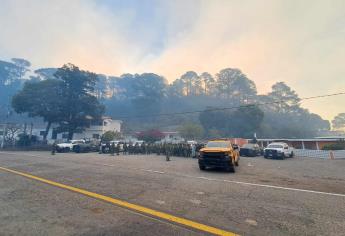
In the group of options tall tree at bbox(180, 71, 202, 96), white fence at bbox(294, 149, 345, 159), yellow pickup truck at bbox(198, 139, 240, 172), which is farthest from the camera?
tall tree at bbox(180, 71, 202, 96)

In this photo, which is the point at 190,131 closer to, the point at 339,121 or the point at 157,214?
the point at 157,214

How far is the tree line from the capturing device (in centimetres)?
6850

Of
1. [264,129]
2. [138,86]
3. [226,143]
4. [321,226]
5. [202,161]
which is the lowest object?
[321,226]

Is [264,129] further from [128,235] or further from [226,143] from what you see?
[128,235]

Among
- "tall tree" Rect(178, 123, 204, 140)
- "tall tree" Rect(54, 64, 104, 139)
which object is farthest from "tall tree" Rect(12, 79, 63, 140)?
"tall tree" Rect(178, 123, 204, 140)

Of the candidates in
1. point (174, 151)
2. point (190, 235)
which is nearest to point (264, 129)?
point (174, 151)

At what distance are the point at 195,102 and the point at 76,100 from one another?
2732 inches

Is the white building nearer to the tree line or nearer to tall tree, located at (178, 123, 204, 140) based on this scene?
the tree line

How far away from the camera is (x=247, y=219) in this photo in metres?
4.95

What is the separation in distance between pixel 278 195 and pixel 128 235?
5.44m

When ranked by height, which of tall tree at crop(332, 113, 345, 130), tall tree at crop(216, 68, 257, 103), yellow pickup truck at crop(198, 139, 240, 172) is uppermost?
tall tree at crop(216, 68, 257, 103)

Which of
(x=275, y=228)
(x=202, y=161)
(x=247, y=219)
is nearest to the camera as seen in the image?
(x=275, y=228)

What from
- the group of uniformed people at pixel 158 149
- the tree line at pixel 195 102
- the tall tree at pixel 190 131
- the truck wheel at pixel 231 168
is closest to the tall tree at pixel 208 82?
the tree line at pixel 195 102

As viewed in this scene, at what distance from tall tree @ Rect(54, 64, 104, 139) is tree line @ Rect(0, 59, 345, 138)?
1.00 m
